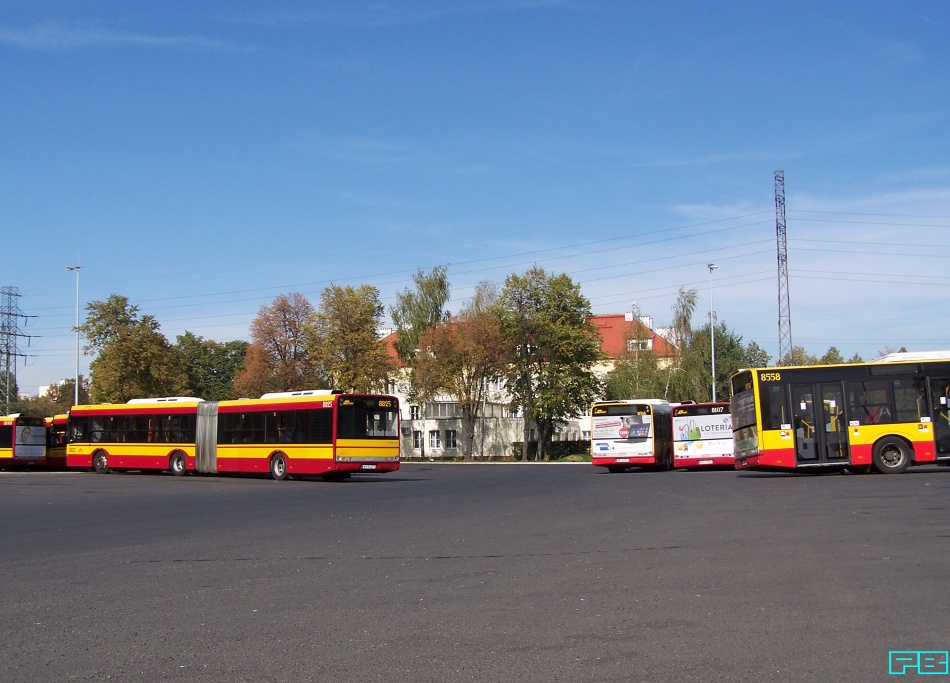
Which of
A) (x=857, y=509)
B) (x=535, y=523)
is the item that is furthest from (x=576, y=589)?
(x=857, y=509)

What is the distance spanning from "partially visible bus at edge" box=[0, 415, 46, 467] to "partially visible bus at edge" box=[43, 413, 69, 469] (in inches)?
16.4

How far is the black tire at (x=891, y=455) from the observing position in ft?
91.0

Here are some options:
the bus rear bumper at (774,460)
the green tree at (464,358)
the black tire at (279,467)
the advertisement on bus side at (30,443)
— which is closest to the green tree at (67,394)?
the green tree at (464,358)

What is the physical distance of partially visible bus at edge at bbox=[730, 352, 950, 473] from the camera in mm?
27875

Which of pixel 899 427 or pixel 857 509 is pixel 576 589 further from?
pixel 899 427

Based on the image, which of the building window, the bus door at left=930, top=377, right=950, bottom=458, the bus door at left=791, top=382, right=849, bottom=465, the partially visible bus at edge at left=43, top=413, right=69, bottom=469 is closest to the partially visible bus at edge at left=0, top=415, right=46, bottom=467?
the partially visible bus at edge at left=43, top=413, right=69, bottom=469

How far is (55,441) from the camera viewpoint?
51625mm

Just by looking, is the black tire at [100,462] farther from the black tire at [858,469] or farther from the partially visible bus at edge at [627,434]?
the black tire at [858,469]

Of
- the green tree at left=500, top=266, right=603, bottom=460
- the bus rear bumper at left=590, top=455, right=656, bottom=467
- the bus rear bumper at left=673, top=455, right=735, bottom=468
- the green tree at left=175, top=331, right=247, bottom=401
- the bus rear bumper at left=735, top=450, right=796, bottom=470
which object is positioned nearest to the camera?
the bus rear bumper at left=735, top=450, right=796, bottom=470

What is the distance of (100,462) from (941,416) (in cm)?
3340

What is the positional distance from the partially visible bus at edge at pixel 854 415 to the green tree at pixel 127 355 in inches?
1754

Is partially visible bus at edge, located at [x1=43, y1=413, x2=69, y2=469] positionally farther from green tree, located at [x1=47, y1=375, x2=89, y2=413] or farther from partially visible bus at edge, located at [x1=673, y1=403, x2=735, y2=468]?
green tree, located at [x1=47, y1=375, x2=89, y2=413]

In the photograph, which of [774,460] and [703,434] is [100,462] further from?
[774,460]

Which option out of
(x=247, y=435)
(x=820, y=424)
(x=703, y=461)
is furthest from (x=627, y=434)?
(x=247, y=435)
